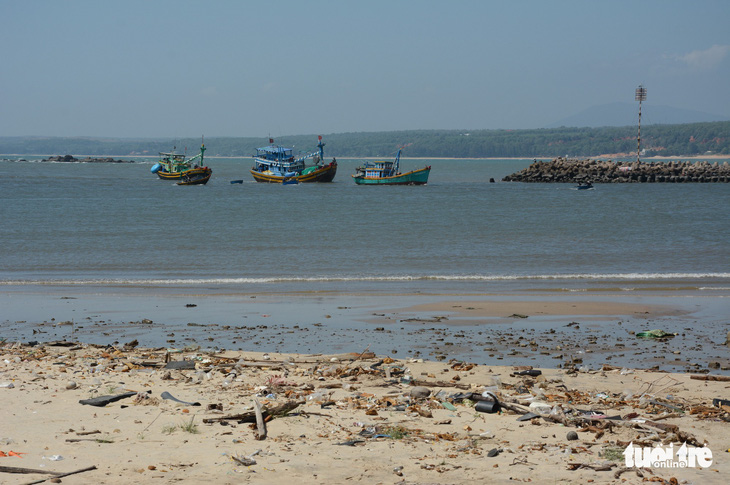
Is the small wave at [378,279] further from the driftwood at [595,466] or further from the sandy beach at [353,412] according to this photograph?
the driftwood at [595,466]

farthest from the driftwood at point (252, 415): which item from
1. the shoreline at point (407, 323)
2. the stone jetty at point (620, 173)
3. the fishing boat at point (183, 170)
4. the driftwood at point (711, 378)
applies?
the stone jetty at point (620, 173)

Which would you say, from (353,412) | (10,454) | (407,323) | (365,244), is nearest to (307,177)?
(365,244)

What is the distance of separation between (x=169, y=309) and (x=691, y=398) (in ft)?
34.3

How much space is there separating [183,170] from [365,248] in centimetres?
6599

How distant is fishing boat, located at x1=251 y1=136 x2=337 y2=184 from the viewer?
86200mm

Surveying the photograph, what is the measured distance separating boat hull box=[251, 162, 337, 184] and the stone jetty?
25.8 metres

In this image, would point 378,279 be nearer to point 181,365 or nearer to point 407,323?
point 407,323

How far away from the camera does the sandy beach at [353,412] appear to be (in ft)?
19.5

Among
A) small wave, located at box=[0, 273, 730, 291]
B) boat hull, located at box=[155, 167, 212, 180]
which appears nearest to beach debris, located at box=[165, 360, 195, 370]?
small wave, located at box=[0, 273, 730, 291]

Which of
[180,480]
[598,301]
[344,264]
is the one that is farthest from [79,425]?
[344,264]

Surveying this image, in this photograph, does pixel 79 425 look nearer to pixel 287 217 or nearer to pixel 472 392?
pixel 472 392

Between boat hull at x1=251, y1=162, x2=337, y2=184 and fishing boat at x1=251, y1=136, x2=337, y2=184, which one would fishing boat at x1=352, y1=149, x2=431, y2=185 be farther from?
fishing boat at x1=251, y1=136, x2=337, y2=184

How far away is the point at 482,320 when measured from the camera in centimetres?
1359

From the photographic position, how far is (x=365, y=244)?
28.7 m
